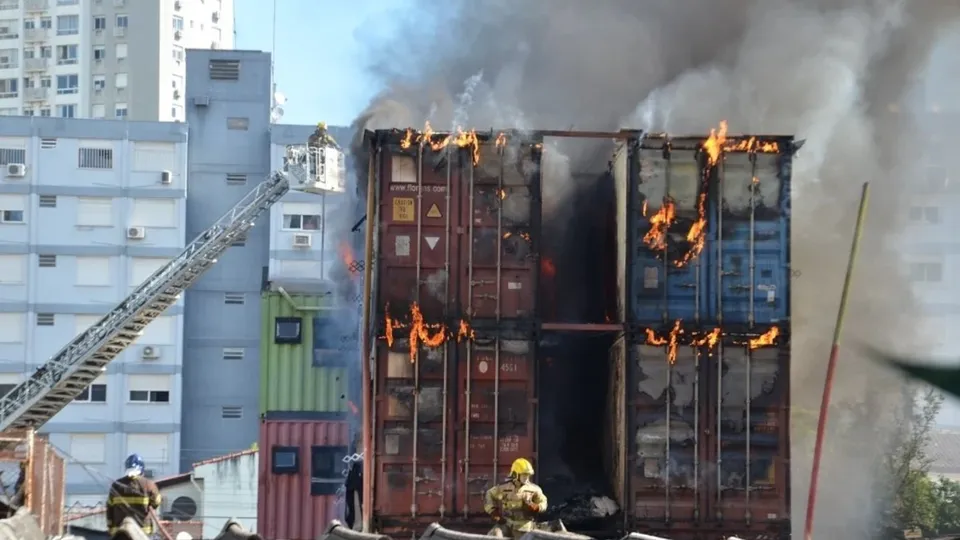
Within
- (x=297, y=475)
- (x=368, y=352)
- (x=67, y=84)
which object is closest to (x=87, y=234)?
(x=297, y=475)

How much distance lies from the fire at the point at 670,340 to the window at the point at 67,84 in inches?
2575

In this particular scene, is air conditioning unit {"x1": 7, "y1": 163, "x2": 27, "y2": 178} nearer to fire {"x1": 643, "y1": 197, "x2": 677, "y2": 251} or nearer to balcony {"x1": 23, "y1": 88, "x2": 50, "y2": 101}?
fire {"x1": 643, "y1": 197, "x2": 677, "y2": 251}

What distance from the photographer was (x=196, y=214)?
42.7m

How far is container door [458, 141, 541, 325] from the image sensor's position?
1321 cm

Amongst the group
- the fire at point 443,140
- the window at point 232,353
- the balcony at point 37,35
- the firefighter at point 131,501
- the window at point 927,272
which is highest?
the balcony at point 37,35

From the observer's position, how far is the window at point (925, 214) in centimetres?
1957

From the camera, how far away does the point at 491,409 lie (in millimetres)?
13047

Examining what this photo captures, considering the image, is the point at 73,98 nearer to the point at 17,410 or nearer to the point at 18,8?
the point at 18,8

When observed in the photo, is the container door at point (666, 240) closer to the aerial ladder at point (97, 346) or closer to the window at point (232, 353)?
the aerial ladder at point (97, 346)

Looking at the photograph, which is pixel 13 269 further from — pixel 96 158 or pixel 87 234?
pixel 96 158

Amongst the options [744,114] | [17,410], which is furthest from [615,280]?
[17,410]

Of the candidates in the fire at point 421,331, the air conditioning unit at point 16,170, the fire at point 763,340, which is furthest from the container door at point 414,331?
the air conditioning unit at point 16,170

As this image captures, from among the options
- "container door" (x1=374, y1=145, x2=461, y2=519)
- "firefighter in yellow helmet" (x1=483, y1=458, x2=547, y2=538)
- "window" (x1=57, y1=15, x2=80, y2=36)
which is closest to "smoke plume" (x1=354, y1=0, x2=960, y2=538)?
"container door" (x1=374, y1=145, x2=461, y2=519)

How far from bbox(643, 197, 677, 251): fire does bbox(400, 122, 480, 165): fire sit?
175 centimetres
